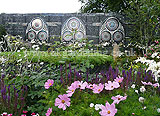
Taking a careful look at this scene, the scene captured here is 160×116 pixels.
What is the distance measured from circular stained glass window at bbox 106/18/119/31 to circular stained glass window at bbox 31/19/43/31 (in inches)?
132

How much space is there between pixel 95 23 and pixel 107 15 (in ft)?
2.39

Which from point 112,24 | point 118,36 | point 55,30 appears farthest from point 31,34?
point 118,36

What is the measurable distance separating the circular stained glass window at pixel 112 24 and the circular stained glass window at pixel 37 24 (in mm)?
3351

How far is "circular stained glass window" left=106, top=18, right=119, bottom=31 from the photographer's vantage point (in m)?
8.80

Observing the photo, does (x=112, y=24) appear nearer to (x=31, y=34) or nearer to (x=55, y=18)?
(x=55, y=18)

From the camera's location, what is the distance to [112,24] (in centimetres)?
882

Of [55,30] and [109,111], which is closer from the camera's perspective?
[109,111]

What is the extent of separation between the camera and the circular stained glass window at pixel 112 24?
8.80 m

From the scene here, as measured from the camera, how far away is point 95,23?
28.8ft

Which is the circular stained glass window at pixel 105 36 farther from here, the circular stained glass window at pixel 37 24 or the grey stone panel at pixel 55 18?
the circular stained glass window at pixel 37 24

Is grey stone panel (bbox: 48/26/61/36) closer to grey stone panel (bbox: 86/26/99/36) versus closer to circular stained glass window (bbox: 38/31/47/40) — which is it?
circular stained glass window (bbox: 38/31/47/40)

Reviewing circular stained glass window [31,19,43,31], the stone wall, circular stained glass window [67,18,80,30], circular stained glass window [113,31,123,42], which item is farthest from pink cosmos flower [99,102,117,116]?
circular stained glass window [31,19,43,31]

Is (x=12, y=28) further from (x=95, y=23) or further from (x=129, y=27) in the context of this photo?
(x=129, y=27)

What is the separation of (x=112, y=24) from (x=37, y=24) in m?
3.76
